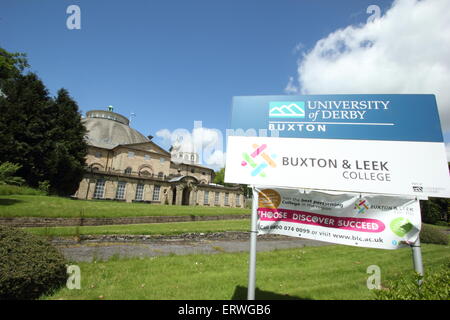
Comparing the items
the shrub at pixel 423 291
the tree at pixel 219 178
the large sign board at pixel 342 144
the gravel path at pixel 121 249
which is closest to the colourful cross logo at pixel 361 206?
the large sign board at pixel 342 144

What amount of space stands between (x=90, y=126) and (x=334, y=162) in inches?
2293

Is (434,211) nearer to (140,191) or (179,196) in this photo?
(179,196)

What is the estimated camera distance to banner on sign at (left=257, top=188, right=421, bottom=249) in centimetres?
349

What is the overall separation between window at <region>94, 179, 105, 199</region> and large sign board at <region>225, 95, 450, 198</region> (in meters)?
37.9

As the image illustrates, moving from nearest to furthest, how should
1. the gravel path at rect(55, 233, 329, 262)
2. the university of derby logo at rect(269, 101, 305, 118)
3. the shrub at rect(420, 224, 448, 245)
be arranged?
the university of derby logo at rect(269, 101, 305, 118) < the gravel path at rect(55, 233, 329, 262) < the shrub at rect(420, 224, 448, 245)

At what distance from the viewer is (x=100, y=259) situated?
7391 millimetres

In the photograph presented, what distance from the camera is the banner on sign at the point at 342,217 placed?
11.5 feet

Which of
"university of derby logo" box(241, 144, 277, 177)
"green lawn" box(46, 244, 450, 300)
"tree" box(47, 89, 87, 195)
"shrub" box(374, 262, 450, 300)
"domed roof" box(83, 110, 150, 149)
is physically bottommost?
"green lawn" box(46, 244, 450, 300)

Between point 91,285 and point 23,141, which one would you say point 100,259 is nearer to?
point 91,285

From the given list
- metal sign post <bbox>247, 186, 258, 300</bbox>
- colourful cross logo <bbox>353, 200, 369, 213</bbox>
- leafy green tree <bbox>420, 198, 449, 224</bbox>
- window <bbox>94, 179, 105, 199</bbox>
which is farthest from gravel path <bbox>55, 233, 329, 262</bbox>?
leafy green tree <bbox>420, 198, 449, 224</bbox>

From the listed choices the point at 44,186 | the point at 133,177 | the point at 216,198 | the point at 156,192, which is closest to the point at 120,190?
the point at 133,177

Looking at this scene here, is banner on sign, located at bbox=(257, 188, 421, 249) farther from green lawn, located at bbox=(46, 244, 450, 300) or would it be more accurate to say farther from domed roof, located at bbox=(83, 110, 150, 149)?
domed roof, located at bbox=(83, 110, 150, 149)

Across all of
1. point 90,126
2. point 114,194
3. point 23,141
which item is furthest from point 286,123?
point 90,126

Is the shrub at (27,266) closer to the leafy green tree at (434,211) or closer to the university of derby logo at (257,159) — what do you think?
the university of derby logo at (257,159)
